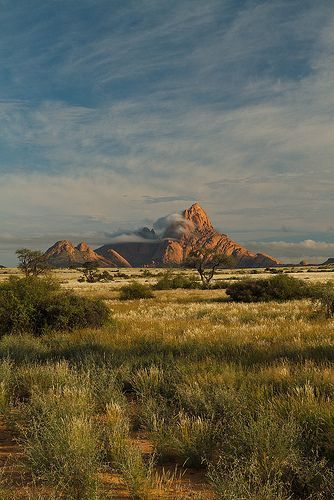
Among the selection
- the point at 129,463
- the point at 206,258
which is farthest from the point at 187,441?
the point at 206,258

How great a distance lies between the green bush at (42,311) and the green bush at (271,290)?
14953 millimetres

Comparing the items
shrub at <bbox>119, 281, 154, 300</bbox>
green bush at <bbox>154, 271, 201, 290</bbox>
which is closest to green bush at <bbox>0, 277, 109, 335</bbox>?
shrub at <bbox>119, 281, 154, 300</bbox>

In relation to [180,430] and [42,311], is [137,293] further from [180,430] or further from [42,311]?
[180,430]

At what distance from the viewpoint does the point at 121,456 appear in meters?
4.47

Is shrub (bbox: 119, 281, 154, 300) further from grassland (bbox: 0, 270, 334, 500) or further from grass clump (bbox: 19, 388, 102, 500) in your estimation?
grass clump (bbox: 19, 388, 102, 500)

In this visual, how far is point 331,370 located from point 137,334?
7.87 meters

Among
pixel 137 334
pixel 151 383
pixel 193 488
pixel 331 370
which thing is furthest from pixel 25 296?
pixel 193 488

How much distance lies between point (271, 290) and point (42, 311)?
18.1 meters

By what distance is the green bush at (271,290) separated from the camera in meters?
30.1

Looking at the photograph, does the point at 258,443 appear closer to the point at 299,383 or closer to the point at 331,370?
the point at 299,383

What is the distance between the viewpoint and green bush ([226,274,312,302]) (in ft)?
98.7

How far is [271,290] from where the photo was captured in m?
30.5

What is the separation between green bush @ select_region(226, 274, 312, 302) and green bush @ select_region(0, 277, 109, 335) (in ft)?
49.1

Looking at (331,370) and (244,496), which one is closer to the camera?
(244,496)
